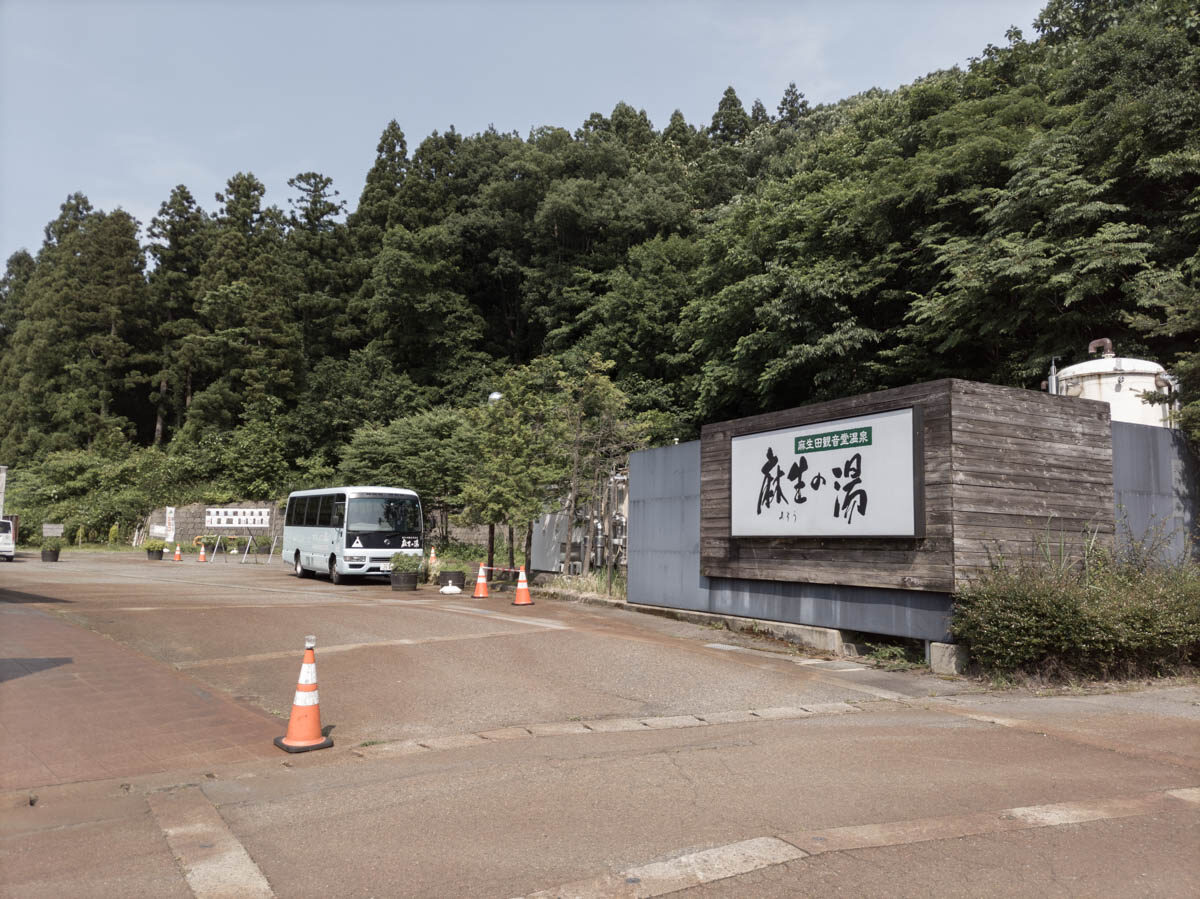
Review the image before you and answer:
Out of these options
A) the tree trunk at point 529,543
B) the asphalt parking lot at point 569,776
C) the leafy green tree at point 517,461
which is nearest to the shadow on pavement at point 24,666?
the asphalt parking lot at point 569,776

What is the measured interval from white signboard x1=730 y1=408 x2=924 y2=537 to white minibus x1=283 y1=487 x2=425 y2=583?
12694 mm

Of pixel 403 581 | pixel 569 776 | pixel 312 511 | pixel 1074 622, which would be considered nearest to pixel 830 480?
pixel 1074 622

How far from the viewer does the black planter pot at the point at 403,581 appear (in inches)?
874

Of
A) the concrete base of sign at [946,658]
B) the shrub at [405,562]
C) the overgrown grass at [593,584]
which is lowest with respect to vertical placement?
the concrete base of sign at [946,658]

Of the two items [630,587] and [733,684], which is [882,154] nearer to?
[630,587]

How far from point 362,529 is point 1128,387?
18.8m

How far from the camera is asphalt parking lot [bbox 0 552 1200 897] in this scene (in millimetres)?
4430

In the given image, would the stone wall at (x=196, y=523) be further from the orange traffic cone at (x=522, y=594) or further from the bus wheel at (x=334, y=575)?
the orange traffic cone at (x=522, y=594)

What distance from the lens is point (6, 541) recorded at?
32625 mm

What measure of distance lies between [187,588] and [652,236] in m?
32.3

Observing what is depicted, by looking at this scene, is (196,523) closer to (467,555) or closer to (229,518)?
(229,518)

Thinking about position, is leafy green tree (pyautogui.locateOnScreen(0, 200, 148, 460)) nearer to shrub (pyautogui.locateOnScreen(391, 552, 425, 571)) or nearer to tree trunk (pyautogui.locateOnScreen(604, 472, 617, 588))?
shrub (pyautogui.locateOnScreen(391, 552, 425, 571))

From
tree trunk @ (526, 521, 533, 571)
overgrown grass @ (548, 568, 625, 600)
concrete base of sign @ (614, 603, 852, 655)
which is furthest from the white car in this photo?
concrete base of sign @ (614, 603, 852, 655)

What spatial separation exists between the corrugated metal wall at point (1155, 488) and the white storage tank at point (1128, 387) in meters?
0.62
